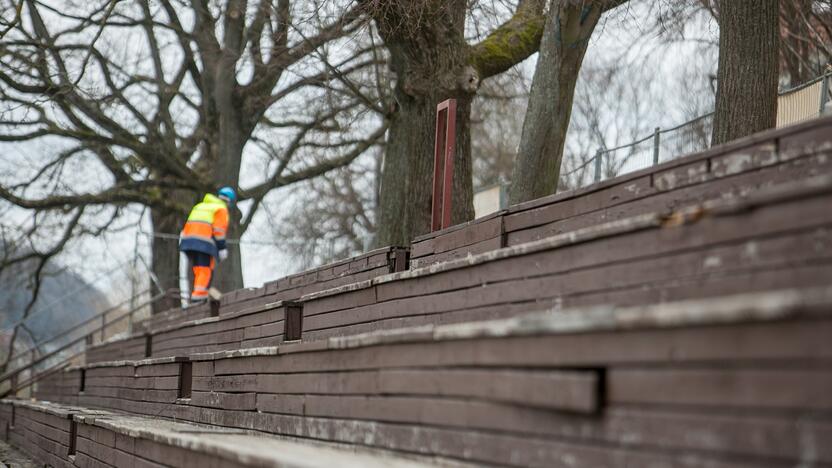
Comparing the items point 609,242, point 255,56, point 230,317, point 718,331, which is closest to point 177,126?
point 255,56

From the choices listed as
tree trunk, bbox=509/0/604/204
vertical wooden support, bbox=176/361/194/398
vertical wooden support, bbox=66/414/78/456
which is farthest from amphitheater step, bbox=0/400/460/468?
tree trunk, bbox=509/0/604/204

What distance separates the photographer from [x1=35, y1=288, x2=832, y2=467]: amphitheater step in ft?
7.80

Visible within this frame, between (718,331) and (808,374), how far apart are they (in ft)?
0.85

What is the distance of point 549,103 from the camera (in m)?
9.89

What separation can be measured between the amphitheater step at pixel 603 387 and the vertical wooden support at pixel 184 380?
3.02 metres

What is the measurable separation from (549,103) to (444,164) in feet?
7.90

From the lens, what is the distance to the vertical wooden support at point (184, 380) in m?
7.54

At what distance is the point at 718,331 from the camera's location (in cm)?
254

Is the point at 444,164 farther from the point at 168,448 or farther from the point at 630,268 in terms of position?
the point at 630,268

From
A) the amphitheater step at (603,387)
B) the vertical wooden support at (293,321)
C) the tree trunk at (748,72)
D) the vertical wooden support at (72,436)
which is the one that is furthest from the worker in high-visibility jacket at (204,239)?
the amphitheater step at (603,387)

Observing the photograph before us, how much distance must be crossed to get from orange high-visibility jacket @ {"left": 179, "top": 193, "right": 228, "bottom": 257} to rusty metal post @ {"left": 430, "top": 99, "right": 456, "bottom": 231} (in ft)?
17.4

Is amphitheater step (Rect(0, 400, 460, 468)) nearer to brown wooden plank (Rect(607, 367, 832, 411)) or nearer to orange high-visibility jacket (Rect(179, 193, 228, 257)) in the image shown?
brown wooden plank (Rect(607, 367, 832, 411))

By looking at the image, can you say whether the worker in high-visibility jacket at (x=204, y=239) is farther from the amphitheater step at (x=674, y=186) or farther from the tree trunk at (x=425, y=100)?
the amphitheater step at (x=674, y=186)

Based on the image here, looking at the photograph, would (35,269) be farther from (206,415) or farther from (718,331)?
(718,331)
